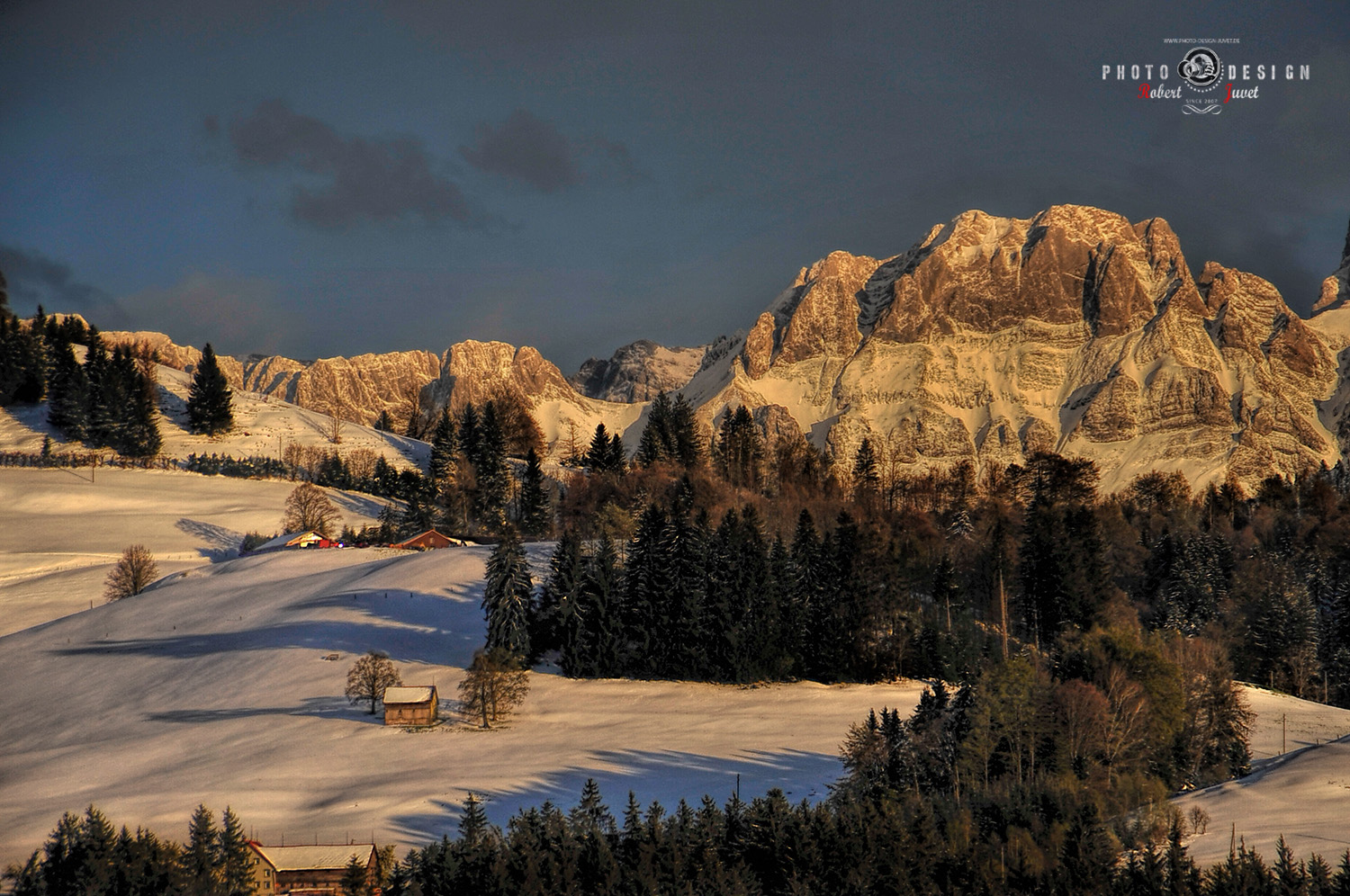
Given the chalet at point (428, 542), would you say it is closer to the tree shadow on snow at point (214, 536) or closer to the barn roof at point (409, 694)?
the tree shadow on snow at point (214, 536)

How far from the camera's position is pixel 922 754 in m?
45.1

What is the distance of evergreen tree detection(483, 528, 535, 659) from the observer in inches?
2628

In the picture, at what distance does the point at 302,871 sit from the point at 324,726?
67.0 ft

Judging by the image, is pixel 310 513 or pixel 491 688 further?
pixel 310 513

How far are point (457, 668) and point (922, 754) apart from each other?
111ft

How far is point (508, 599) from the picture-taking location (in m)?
66.9

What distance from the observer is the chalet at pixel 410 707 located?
186ft

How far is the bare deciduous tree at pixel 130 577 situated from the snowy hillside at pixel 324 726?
4438 millimetres

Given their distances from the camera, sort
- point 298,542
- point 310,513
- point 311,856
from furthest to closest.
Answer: point 310,513
point 298,542
point 311,856

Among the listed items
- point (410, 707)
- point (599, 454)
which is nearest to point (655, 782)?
point (410, 707)

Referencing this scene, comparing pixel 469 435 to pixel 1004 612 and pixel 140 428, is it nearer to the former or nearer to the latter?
pixel 140 428

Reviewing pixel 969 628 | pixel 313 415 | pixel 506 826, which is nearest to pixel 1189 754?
pixel 969 628

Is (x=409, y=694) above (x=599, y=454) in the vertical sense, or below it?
below

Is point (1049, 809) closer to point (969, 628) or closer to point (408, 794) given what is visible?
point (408, 794)
